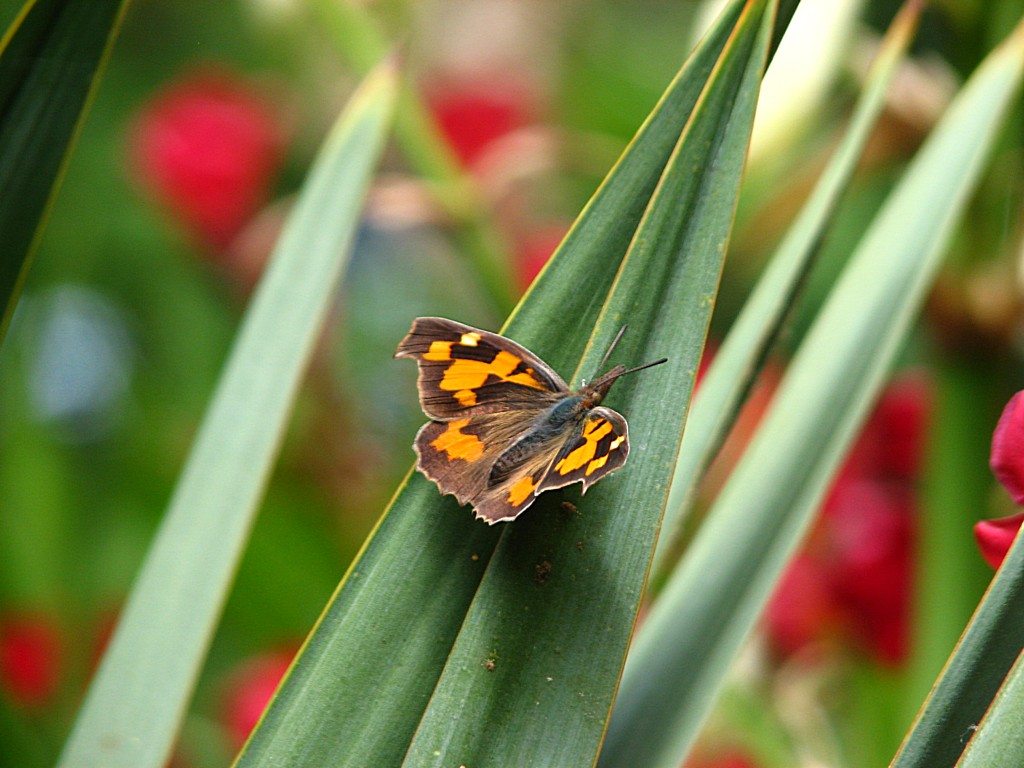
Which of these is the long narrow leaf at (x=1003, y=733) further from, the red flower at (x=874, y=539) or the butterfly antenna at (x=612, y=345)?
the red flower at (x=874, y=539)

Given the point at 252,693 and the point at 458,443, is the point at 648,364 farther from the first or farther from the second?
the point at 252,693

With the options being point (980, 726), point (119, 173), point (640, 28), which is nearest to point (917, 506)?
point (980, 726)

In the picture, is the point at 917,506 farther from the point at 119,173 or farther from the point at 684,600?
the point at 119,173

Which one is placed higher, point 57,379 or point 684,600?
point 684,600

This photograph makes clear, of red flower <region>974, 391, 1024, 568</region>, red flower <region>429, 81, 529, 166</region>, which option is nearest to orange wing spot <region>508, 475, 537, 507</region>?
red flower <region>974, 391, 1024, 568</region>

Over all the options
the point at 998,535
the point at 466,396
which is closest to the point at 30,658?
the point at 466,396

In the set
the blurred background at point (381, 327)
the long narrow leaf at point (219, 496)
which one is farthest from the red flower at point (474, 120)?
the long narrow leaf at point (219, 496)

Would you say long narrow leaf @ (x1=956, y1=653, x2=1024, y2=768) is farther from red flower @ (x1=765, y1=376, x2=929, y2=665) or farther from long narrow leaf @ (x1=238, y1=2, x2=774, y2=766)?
red flower @ (x1=765, y1=376, x2=929, y2=665)
